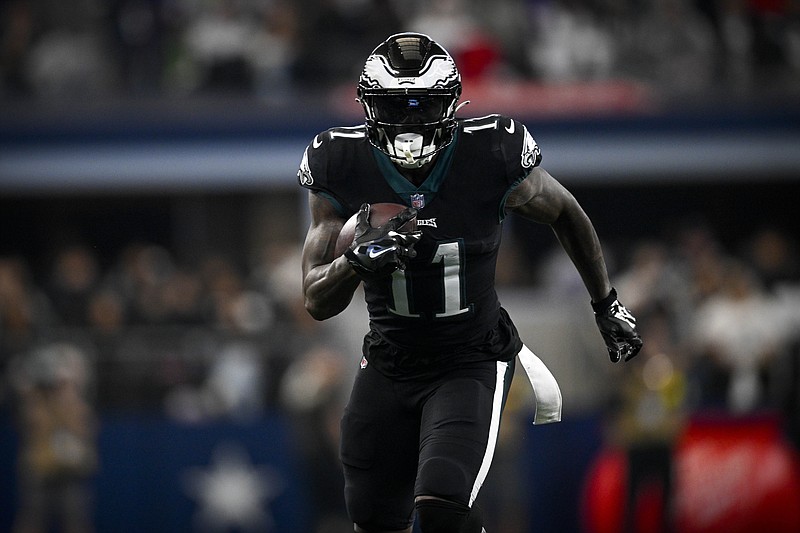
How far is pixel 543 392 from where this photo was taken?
4773mm

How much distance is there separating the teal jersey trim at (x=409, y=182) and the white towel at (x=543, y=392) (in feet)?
2.74

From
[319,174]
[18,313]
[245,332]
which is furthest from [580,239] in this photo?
[18,313]

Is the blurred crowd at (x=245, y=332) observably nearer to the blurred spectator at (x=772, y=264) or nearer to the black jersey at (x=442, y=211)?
the blurred spectator at (x=772, y=264)

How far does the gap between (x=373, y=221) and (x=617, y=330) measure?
1188 millimetres

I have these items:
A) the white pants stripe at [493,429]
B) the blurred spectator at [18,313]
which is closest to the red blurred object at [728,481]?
the blurred spectator at [18,313]

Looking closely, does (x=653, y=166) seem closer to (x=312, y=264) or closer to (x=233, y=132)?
(x=233, y=132)

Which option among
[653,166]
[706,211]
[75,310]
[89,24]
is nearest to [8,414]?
[75,310]

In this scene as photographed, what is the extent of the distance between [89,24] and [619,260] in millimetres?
6264

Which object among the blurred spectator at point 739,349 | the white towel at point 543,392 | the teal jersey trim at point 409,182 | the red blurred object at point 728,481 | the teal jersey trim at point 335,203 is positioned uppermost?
the teal jersey trim at point 409,182

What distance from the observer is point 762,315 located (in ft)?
33.9

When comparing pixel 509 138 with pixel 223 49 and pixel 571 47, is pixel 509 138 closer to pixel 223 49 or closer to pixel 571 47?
pixel 223 49

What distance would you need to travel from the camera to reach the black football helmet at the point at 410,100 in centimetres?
427

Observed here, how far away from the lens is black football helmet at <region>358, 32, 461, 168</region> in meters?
4.27

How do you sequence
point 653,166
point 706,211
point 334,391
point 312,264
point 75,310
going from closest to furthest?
point 312,264 < point 334,391 < point 75,310 < point 653,166 < point 706,211
